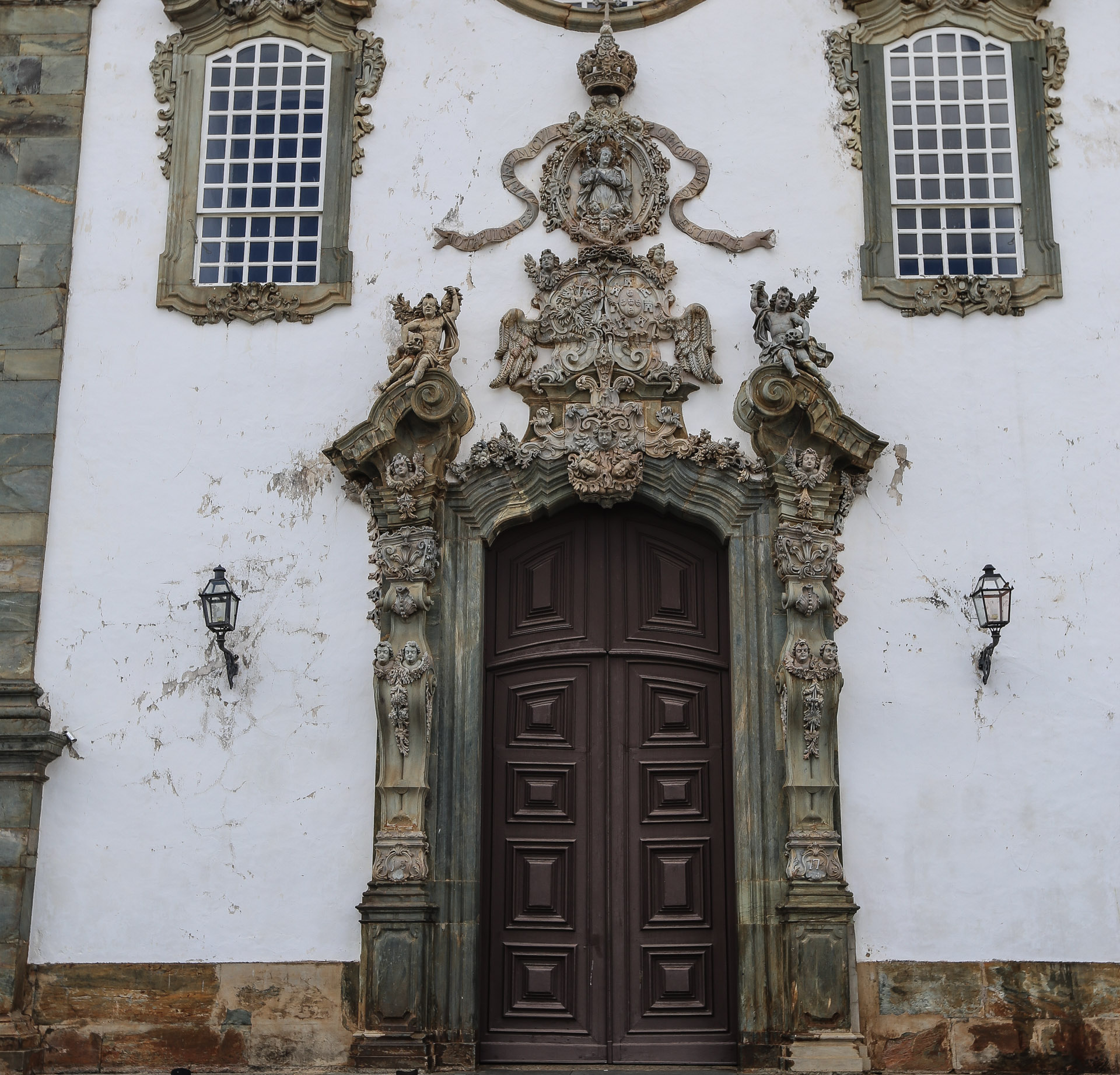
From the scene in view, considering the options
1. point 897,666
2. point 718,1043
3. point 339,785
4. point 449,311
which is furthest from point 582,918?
point 449,311

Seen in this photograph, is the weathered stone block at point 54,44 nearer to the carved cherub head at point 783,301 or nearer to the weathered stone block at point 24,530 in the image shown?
the weathered stone block at point 24,530

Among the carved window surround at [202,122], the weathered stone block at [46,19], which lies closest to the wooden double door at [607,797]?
the carved window surround at [202,122]

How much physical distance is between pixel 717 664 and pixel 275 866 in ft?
9.24

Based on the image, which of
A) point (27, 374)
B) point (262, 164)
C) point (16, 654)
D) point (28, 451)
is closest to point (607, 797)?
point (16, 654)

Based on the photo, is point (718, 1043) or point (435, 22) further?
point (435, 22)

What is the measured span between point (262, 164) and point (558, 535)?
10.2 ft

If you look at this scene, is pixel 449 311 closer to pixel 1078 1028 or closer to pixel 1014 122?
pixel 1014 122

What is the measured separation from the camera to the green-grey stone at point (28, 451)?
1000cm

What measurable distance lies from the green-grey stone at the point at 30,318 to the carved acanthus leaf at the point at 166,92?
1096mm

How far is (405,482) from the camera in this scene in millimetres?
9516

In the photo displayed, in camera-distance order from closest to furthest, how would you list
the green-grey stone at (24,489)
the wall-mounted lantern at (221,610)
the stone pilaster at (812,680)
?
the stone pilaster at (812,680), the wall-mounted lantern at (221,610), the green-grey stone at (24,489)

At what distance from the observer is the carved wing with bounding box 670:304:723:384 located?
980 cm

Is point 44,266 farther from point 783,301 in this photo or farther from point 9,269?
point 783,301

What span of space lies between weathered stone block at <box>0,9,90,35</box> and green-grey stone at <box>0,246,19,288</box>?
1571mm
